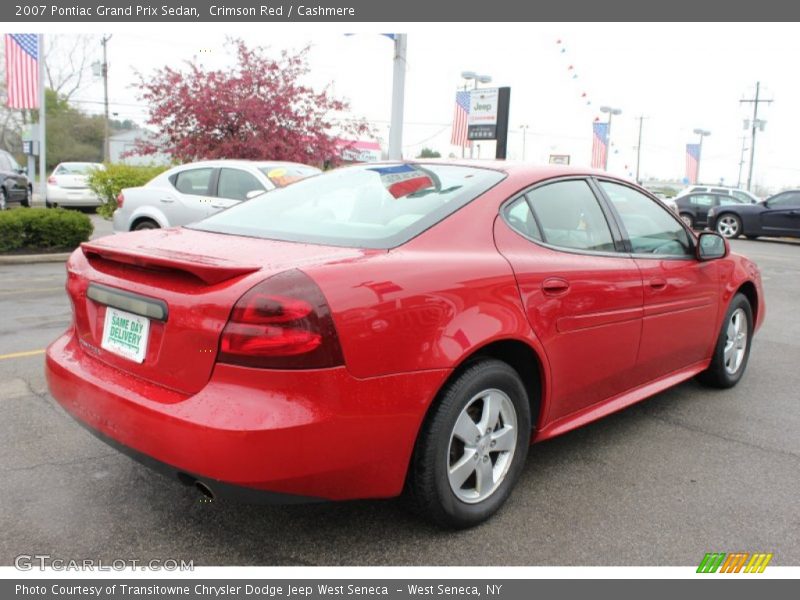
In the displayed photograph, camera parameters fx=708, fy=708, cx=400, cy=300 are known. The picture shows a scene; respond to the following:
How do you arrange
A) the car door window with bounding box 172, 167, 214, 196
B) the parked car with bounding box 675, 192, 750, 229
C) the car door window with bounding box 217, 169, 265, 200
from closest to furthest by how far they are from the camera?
the car door window with bounding box 217, 169, 265, 200 → the car door window with bounding box 172, 167, 214, 196 → the parked car with bounding box 675, 192, 750, 229

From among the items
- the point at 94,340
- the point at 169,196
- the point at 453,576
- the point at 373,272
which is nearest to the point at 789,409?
the point at 453,576

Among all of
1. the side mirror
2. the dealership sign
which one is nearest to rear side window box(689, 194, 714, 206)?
the dealership sign

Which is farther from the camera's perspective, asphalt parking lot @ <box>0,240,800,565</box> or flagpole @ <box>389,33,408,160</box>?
flagpole @ <box>389,33,408,160</box>

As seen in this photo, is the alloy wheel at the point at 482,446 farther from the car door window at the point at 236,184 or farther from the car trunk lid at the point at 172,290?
the car door window at the point at 236,184

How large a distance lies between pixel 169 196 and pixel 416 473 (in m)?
8.12

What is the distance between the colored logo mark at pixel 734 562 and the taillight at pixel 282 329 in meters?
1.63

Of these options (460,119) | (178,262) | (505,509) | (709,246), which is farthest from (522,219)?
(460,119)

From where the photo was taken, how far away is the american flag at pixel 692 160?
53500mm

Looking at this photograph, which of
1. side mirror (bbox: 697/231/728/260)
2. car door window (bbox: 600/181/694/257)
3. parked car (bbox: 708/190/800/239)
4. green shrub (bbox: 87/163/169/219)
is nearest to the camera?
car door window (bbox: 600/181/694/257)

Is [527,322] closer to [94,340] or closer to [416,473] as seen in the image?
[416,473]

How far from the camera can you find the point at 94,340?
9.21 ft

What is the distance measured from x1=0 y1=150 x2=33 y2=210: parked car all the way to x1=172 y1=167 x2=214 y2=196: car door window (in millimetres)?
8511

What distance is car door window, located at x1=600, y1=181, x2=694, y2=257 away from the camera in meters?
3.86
